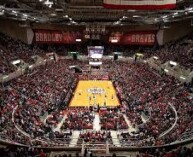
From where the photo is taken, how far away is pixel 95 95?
3512 centimetres

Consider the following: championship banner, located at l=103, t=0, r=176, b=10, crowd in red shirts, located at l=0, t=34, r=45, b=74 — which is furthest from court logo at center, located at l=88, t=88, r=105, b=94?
championship banner, located at l=103, t=0, r=176, b=10

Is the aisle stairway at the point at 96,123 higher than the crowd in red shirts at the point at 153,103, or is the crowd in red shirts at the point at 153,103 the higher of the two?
the crowd in red shirts at the point at 153,103

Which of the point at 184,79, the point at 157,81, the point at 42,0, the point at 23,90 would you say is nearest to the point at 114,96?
the point at 157,81

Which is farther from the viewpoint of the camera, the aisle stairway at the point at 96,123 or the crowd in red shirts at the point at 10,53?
the crowd in red shirts at the point at 10,53

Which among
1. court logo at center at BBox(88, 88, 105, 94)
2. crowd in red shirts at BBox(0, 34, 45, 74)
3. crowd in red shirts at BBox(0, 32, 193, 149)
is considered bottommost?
court logo at center at BBox(88, 88, 105, 94)

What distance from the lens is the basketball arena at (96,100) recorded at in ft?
47.5

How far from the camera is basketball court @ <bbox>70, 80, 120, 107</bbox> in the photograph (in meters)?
31.9

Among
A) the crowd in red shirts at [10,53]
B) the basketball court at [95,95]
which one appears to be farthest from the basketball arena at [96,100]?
the crowd in red shirts at [10,53]

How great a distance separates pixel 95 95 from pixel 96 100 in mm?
2251

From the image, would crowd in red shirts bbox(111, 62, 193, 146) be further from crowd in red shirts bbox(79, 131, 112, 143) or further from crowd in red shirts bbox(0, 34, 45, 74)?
crowd in red shirts bbox(0, 34, 45, 74)

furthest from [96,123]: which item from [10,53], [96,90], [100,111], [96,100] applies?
[10,53]

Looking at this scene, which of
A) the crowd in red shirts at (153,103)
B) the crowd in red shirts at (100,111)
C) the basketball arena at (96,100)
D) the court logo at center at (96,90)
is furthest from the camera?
the court logo at center at (96,90)

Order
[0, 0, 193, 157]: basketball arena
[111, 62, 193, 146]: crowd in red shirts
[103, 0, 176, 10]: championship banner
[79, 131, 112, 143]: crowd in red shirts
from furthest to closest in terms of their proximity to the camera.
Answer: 1. [111, 62, 193, 146]: crowd in red shirts
2. [79, 131, 112, 143]: crowd in red shirts
3. [0, 0, 193, 157]: basketball arena
4. [103, 0, 176, 10]: championship banner

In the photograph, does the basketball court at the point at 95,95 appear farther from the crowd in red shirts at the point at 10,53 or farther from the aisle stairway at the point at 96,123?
the crowd in red shirts at the point at 10,53
